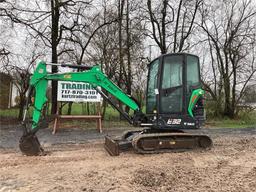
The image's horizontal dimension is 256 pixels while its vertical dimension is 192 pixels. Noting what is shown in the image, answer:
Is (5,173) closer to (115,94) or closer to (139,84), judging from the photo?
(115,94)

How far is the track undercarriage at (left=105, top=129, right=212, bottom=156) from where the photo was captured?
20.3 ft

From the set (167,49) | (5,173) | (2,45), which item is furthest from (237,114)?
(5,173)

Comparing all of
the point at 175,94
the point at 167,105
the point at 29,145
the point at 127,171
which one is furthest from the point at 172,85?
the point at 29,145

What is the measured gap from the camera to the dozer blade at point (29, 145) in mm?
5695

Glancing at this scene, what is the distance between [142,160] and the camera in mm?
Result: 5680

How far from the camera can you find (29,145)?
5.73 m

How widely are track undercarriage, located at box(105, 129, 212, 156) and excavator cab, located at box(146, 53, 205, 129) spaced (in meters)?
0.29

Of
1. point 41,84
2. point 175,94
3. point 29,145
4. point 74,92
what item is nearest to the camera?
point 29,145

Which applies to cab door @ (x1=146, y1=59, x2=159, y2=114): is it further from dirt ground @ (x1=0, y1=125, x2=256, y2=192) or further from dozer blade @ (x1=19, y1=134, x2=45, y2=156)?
dozer blade @ (x1=19, y1=134, x2=45, y2=156)

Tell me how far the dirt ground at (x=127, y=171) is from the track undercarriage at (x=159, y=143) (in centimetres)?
19

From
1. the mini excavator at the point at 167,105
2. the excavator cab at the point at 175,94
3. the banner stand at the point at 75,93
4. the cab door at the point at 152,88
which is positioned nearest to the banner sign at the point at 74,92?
the banner stand at the point at 75,93

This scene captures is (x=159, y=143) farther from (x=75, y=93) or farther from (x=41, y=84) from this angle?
(x=75, y=93)

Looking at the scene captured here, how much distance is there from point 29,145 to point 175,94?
386 centimetres

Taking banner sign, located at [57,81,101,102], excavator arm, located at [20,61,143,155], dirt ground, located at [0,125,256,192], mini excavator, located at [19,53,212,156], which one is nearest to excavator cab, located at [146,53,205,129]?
mini excavator, located at [19,53,212,156]
